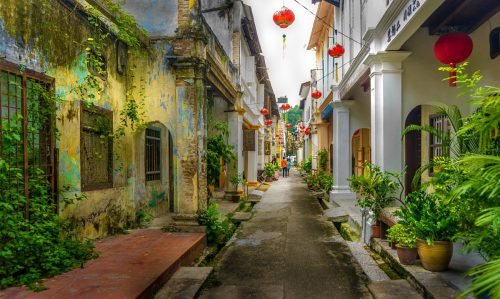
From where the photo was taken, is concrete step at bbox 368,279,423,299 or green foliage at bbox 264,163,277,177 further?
green foliage at bbox 264,163,277,177

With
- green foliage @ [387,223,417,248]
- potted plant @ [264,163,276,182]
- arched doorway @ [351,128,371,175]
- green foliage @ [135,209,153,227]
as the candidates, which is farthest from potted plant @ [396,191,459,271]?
potted plant @ [264,163,276,182]

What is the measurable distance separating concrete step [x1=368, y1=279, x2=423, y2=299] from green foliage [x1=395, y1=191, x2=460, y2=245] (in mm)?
652

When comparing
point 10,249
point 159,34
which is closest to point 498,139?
point 10,249

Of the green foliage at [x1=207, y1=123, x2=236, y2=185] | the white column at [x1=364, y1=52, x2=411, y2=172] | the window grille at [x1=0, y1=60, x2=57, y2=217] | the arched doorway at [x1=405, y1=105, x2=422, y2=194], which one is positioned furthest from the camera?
the green foliage at [x1=207, y1=123, x2=236, y2=185]

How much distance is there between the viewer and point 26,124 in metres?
4.97

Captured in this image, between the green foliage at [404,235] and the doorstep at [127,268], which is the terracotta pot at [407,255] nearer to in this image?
the green foliage at [404,235]

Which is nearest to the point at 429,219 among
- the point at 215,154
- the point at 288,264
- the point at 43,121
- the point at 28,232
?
the point at 288,264

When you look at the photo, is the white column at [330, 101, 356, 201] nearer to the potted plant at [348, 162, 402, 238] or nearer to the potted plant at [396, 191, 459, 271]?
the potted plant at [348, 162, 402, 238]

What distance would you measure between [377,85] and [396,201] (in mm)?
2155

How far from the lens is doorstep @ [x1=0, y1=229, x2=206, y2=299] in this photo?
4.24 metres

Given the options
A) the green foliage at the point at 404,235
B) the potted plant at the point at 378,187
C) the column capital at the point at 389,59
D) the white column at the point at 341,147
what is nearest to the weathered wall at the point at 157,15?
the column capital at the point at 389,59

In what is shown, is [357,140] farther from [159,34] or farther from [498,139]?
[498,139]

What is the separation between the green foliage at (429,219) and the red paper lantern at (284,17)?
509 cm

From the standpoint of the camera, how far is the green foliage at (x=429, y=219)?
4941 millimetres
